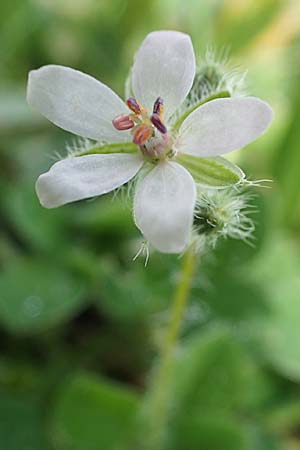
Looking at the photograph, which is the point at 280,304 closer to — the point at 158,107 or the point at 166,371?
the point at 166,371

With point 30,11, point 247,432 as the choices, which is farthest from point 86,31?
point 247,432

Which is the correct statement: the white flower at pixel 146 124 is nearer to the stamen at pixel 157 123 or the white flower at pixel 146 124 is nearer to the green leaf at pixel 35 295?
the stamen at pixel 157 123

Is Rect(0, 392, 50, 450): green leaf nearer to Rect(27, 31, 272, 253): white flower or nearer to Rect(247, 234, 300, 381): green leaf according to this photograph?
Rect(247, 234, 300, 381): green leaf

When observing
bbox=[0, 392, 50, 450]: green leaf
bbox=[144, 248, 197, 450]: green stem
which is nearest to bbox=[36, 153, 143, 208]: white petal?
bbox=[144, 248, 197, 450]: green stem

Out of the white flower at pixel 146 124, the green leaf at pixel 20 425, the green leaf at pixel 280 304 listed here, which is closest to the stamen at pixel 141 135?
the white flower at pixel 146 124

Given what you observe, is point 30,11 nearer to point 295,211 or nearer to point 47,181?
point 295,211

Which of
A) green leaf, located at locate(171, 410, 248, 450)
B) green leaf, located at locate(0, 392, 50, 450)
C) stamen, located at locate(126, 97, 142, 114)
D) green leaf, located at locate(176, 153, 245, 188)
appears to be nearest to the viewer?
green leaf, located at locate(176, 153, 245, 188)

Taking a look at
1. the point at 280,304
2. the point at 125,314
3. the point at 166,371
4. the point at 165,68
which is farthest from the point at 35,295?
the point at 165,68
